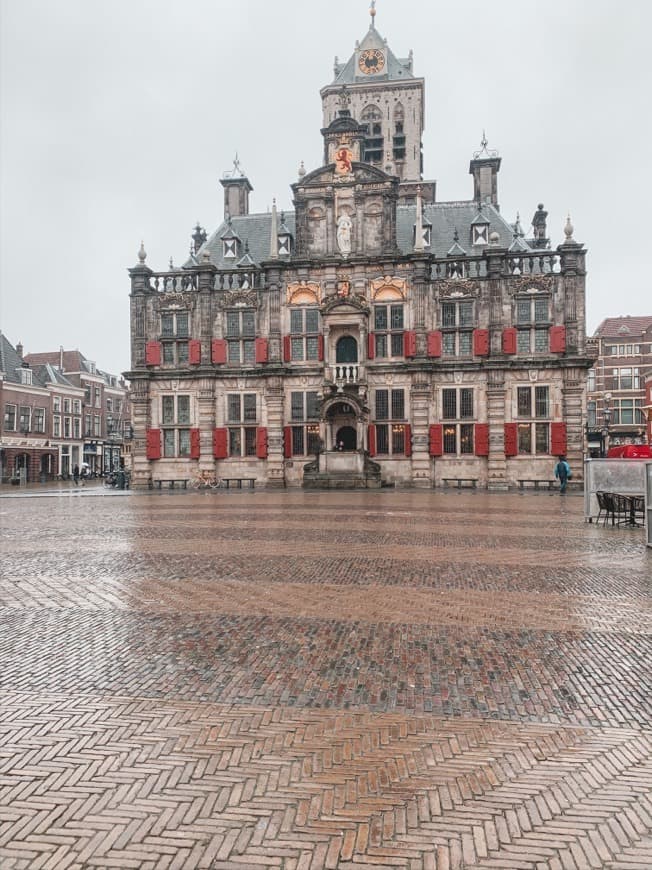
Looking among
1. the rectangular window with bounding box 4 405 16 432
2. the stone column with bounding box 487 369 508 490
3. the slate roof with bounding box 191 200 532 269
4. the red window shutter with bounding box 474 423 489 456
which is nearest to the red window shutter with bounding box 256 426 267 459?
the slate roof with bounding box 191 200 532 269

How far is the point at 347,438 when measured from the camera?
122ft

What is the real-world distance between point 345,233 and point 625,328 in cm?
4334

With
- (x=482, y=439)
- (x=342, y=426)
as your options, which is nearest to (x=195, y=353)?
(x=342, y=426)

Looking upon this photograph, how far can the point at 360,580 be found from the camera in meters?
8.98

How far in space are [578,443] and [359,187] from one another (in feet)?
66.2

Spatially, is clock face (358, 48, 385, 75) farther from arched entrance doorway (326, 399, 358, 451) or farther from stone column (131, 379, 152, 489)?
stone column (131, 379, 152, 489)

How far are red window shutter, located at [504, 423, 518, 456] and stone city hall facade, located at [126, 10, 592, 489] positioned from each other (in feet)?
0.31

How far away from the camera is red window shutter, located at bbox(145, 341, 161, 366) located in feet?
125

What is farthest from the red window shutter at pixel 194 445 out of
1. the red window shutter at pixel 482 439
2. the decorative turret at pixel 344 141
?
the decorative turret at pixel 344 141

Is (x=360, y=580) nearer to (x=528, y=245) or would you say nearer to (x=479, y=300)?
(x=479, y=300)

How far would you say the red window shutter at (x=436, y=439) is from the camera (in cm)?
3556

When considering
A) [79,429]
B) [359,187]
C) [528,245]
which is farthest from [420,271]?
[79,429]

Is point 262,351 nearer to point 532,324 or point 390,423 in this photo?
point 390,423

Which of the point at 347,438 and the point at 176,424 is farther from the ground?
the point at 176,424
